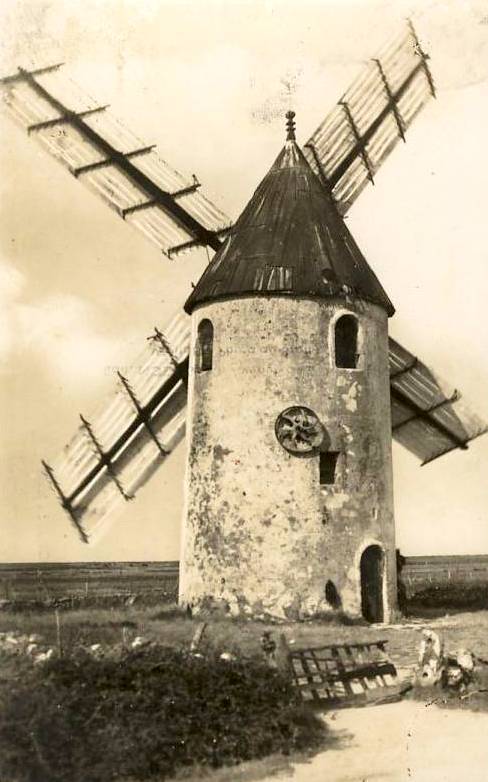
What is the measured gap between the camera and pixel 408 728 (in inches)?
419

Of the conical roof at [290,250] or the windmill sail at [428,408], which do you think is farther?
the windmill sail at [428,408]

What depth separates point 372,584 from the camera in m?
16.5

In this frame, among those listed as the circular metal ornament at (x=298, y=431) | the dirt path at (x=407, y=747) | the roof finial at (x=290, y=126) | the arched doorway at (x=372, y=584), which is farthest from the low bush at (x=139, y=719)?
the roof finial at (x=290, y=126)

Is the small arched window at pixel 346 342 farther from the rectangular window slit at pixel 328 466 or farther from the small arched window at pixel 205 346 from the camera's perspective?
the small arched window at pixel 205 346

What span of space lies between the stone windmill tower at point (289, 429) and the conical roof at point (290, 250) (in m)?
0.03

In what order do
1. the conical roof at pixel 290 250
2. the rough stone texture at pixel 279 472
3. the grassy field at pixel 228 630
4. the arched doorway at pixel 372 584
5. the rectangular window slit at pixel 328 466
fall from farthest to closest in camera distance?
1. the arched doorway at pixel 372 584
2. the conical roof at pixel 290 250
3. the rectangular window slit at pixel 328 466
4. the rough stone texture at pixel 279 472
5. the grassy field at pixel 228 630

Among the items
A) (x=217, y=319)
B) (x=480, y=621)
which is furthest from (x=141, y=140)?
(x=480, y=621)

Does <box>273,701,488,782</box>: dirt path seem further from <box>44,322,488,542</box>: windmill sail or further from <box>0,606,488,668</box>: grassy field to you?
<box>44,322,488,542</box>: windmill sail

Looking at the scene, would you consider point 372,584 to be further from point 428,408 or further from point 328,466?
point 428,408

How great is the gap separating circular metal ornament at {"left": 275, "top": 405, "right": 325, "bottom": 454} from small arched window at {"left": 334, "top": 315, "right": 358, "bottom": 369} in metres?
1.56

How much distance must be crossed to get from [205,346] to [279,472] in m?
3.43

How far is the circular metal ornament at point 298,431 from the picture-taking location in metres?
15.5

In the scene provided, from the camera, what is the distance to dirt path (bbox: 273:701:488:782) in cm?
972

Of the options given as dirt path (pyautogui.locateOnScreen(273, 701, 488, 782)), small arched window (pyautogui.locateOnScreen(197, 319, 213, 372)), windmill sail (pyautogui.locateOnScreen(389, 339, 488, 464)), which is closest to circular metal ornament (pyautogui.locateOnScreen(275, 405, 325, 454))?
small arched window (pyautogui.locateOnScreen(197, 319, 213, 372))
